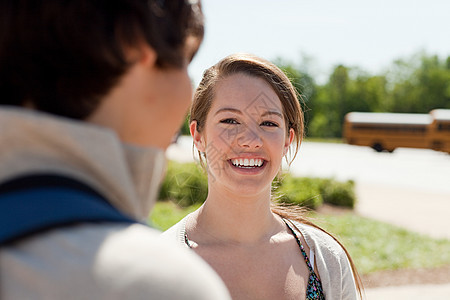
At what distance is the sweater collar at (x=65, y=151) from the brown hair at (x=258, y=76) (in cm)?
167

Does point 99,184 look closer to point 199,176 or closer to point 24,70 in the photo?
point 24,70

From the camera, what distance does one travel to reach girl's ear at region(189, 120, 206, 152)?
2.55 meters

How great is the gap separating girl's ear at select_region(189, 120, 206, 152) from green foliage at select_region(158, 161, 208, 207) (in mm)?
8750

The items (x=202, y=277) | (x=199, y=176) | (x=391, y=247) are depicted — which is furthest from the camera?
(x=199, y=176)

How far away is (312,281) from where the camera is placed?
220 cm

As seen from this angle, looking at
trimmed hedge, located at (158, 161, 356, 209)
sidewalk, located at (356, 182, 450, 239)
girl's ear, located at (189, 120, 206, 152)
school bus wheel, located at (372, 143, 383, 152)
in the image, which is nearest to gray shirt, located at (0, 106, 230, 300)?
girl's ear, located at (189, 120, 206, 152)

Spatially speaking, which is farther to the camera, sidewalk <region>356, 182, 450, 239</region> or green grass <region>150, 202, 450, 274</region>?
sidewalk <region>356, 182, 450, 239</region>

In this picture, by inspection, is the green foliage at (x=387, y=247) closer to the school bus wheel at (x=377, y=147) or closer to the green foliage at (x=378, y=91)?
the school bus wheel at (x=377, y=147)

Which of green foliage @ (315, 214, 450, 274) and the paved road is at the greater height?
green foliage @ (315, 214, 450, 274)

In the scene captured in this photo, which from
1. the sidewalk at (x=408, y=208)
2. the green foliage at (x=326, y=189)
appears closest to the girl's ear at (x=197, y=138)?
the sidewalk at (x=408, y=208)

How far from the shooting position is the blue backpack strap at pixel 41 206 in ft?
2.24

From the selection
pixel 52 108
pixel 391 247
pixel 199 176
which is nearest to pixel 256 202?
pixel 52 108

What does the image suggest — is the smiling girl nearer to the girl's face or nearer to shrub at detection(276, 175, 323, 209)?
the girl's face

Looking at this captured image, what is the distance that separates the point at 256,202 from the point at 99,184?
5.46 feet
